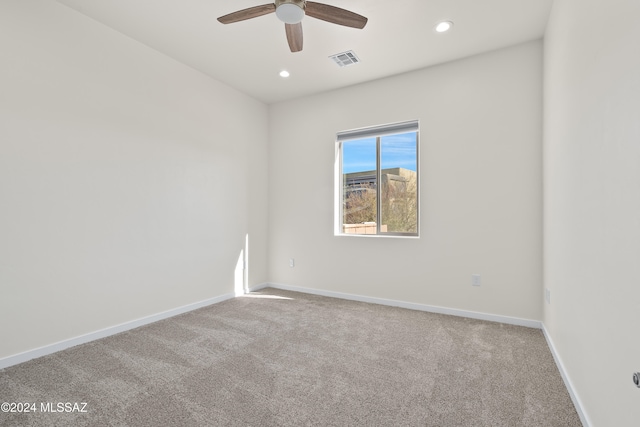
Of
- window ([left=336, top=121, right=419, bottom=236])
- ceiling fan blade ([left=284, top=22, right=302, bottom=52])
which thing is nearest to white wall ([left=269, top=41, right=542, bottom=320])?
window ([left=336, top=121, right=419, bottom=236])

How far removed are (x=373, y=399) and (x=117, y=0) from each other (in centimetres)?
333

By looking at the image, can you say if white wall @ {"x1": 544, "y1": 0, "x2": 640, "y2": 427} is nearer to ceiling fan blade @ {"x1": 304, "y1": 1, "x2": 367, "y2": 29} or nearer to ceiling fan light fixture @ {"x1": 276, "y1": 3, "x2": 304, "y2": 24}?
ceiling fan blade @ {"x1": 304, "y1": 1, "x2": 367, "y2": 29}

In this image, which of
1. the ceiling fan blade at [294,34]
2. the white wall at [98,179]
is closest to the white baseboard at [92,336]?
the white wall at [98,179]

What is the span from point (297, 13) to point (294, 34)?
228mm

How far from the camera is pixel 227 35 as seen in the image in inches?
108

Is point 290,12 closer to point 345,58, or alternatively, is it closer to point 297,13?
point 297,13

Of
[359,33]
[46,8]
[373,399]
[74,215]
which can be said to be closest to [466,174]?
[359,33]

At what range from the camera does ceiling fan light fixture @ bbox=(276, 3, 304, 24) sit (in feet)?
6.45

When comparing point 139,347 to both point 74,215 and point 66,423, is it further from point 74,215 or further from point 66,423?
point 74,215

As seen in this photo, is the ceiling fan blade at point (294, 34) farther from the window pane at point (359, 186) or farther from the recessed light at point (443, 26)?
the window pane at point (359, 186)

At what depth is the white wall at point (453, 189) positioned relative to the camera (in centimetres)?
286

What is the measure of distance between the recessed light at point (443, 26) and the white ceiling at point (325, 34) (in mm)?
49

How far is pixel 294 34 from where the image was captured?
2.26m

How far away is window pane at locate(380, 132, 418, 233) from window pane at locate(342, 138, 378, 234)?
5.0 inches
